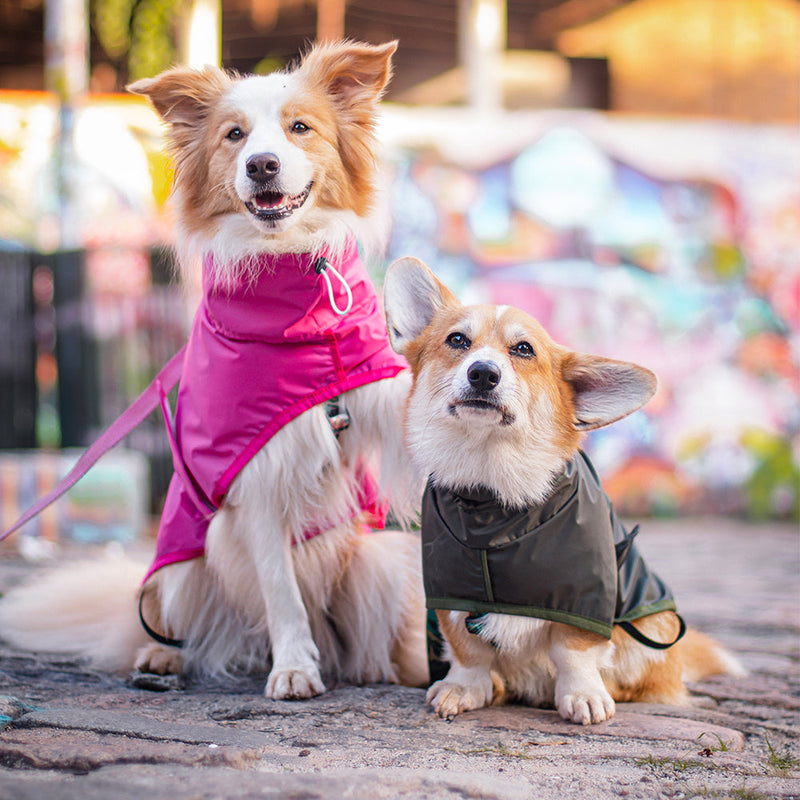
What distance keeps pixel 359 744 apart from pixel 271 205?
5.02ft

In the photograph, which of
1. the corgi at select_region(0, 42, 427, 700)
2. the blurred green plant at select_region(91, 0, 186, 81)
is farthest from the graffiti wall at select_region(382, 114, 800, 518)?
the corgi at select_region(0, 42, 427, 700)

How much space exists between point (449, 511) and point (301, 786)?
88 centimetres

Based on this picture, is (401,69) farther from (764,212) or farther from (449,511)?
(449,511)

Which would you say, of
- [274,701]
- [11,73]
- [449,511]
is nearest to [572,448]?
[449,511]

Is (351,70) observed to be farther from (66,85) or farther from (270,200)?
(66,85)

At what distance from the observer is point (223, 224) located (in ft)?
8.91

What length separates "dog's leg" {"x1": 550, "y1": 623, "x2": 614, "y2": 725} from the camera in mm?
2303

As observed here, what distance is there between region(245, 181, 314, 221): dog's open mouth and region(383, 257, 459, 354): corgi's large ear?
360mm

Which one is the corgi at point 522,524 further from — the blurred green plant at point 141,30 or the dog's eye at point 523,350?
the blurred green plant at point 141,30

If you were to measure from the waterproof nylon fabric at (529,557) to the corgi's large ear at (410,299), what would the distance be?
20.3 inches

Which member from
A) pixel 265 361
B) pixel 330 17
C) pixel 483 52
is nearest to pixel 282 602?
pixel 265 361

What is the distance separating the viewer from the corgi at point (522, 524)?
2.26 m

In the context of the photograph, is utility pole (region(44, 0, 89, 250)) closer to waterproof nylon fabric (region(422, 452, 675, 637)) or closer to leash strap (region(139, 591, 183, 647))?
leash strap (region(139, 591, 183, 647))

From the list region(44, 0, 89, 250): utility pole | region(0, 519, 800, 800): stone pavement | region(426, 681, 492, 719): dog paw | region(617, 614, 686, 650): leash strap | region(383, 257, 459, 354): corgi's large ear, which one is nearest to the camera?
region(0, 519, 800, 800): stone pavement
